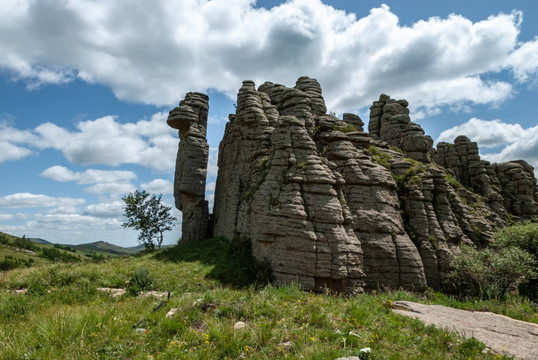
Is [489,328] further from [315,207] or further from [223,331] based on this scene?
[315,207]

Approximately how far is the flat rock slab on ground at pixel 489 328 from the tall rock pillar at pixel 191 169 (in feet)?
101

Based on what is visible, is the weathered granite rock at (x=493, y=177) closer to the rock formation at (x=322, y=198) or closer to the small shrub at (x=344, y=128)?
the rock formation at (x=322, y=198)

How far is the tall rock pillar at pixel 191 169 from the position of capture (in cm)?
3859

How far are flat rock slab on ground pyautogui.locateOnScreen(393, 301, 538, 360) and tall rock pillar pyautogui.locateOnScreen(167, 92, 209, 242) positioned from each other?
1211 inches

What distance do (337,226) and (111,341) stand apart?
58.9 ft

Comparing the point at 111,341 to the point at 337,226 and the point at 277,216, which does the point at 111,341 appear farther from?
the point at 337,226

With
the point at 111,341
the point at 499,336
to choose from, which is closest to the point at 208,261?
the point at 111,341

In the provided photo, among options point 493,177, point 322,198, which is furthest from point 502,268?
point 493,177

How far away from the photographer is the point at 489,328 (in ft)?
32.4

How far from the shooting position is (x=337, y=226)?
22.7m

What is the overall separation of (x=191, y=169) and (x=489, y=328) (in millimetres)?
34739

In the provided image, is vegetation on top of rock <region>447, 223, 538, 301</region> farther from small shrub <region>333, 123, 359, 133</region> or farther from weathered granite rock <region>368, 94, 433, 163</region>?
small shrub <region>333, 123, 359, 133</region>

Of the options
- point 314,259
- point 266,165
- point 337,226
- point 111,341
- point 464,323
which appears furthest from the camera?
point 266,165

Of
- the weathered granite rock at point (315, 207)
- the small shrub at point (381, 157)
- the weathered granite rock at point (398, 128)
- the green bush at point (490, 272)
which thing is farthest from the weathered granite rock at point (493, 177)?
the weathered granite rock at point (315, 207)
